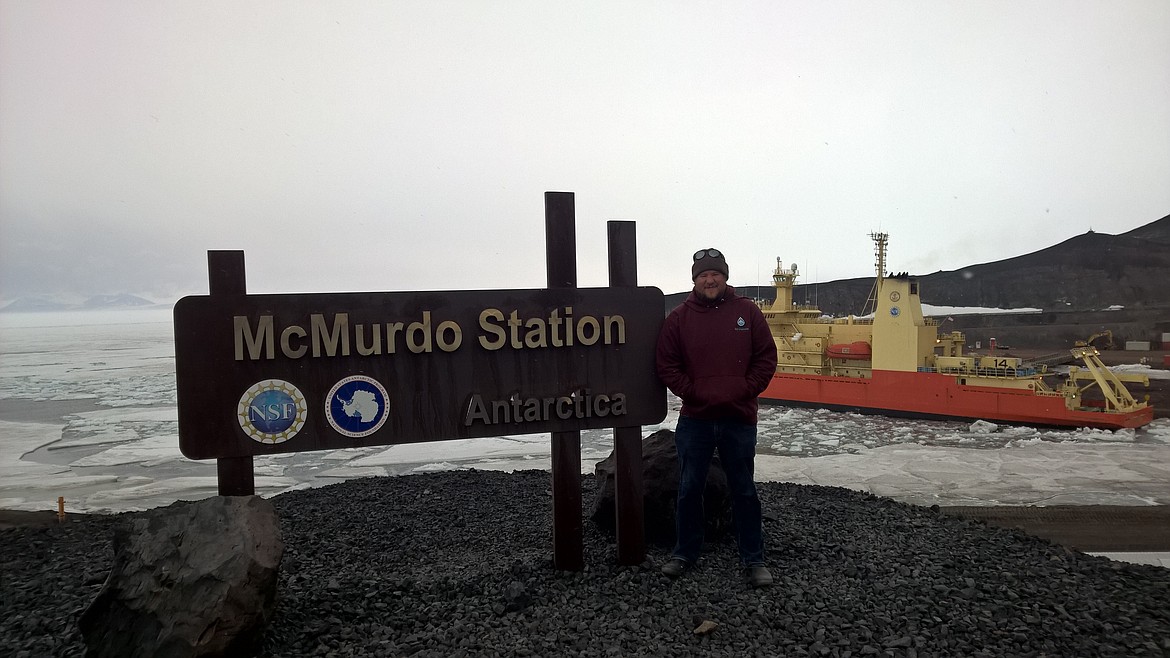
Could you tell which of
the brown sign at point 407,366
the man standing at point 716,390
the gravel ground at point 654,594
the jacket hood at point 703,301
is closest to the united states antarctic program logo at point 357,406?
the brown sign at point 407,366

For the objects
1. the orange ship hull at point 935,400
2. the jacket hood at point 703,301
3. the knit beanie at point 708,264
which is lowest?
the orange ship hull at point 935,400

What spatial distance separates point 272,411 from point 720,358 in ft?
8.60

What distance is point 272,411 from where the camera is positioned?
3.35m

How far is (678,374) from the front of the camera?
375 cm

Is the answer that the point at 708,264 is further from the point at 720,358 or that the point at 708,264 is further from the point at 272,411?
the point at 272,411

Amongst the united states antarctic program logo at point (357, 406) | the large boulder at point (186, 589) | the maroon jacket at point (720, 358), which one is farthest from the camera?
the maroon jacket at point (720, 358)

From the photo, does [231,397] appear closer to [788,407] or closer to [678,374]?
[678,374]

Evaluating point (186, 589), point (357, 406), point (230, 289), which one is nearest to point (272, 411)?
point (357, 406)

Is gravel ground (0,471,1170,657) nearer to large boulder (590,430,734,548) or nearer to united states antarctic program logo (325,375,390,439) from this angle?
large boulder (590,430,734,548)

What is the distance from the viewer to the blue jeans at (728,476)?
12.1 feet

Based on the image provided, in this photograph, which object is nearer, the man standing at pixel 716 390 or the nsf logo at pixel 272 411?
the nsf logo at pixel 272 411

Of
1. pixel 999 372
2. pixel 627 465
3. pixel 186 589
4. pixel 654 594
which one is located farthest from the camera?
pixel 999 372

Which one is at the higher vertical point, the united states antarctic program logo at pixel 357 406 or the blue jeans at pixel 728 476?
the united states antarctic program logo at pixel 357 406

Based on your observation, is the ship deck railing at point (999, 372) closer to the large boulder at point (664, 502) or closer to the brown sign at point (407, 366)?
the large boulder at point (664, 502)
